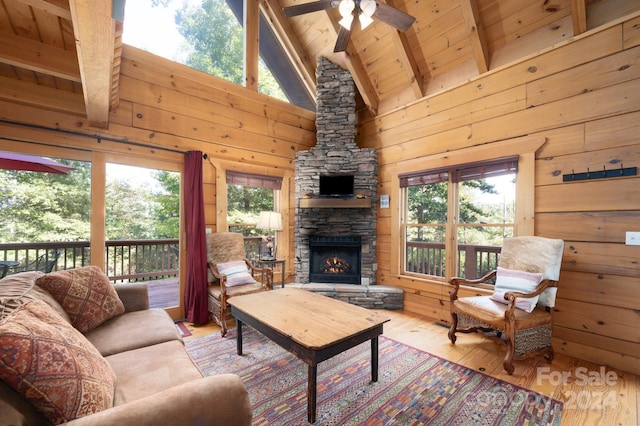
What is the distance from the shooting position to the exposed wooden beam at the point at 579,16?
2520 mm

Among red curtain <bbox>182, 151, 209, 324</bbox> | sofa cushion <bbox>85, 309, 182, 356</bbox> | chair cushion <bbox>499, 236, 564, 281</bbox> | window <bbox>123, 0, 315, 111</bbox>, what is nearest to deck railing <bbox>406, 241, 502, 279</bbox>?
chair cushion <bbox>499, 236, 564, 281</bbox>

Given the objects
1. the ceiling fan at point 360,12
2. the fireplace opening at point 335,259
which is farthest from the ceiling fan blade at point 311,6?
the fireplace opening at point 335,259

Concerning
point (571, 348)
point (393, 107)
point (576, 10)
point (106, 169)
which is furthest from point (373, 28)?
point (571, 348)

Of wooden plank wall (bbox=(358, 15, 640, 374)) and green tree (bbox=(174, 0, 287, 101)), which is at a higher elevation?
green tree (bbox=(174, 0, 287, 101))

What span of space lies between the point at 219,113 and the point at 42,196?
7.24 ft

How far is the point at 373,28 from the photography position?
3.90 metres

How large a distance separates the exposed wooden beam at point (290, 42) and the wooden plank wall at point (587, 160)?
284 centimetres

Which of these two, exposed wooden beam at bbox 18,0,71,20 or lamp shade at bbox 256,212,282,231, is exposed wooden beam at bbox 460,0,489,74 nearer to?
lamp shade at bbox 256,212,282,231

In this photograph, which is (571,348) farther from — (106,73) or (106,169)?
(106,169)

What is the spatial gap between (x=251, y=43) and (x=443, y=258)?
4556mm

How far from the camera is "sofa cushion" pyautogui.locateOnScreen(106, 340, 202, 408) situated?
1.29m

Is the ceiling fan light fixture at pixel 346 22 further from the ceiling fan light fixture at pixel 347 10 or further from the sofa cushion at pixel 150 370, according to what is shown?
the sofa cushion at pixel 150 370

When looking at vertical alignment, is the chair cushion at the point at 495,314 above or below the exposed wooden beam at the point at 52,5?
below

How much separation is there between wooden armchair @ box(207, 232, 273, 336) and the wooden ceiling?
6.29ft
